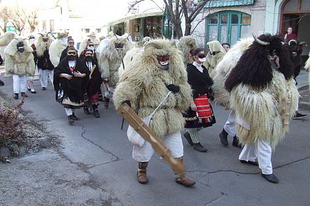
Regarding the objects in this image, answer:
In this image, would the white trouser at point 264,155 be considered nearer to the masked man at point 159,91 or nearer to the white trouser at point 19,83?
the masked man at point 159,91

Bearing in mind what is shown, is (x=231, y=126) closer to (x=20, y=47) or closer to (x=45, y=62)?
(x=20, y=47)

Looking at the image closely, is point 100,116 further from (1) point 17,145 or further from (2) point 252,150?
(2) point 252,150

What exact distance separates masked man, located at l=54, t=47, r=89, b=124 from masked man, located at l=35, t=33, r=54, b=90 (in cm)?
451

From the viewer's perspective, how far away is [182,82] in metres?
4.27

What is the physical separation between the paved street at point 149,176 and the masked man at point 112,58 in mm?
2196

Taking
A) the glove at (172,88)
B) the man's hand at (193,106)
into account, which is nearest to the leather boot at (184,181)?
the glove at (172,88)

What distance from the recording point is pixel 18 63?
388 inches

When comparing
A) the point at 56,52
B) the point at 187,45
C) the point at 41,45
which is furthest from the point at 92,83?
the point at 41,45

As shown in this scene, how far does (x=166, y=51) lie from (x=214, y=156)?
2.03m

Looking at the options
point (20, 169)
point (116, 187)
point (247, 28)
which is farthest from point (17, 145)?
point (247, 28)

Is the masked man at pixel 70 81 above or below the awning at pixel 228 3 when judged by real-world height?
below

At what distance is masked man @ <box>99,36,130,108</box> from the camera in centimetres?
824

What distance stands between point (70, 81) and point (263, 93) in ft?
13.7

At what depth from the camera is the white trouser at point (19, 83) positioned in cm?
982
